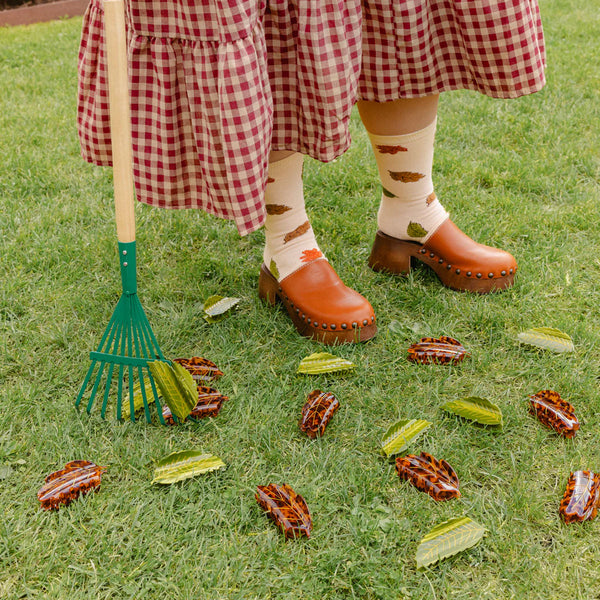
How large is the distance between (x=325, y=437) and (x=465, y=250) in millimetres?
659

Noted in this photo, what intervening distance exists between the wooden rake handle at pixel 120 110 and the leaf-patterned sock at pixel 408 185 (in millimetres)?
689

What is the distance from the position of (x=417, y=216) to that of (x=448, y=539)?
0.87 meters

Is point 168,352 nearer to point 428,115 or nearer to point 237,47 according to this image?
point 237,47

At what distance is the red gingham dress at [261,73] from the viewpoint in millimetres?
1116

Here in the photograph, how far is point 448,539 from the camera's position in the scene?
1.02 m

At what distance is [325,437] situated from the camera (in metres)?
1.25

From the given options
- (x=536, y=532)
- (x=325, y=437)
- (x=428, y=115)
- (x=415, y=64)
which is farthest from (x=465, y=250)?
(x=536, y=532)

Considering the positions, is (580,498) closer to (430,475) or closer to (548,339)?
(430,475)

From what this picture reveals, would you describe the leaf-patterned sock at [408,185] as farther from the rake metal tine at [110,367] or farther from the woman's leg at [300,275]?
the rake metal tine at [110,367]

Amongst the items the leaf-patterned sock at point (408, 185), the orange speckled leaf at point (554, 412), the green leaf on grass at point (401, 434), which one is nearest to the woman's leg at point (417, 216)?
the leaf-patterned sock at point (408, 185)

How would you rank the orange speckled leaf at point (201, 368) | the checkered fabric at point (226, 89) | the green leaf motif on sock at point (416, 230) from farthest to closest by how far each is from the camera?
1. the green leaf motif on sock at point (416, 230)
2. the orange speckled leaf at point (201, 368)
3. the checkered fabric at point (226, 89)

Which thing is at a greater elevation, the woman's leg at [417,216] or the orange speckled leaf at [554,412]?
the woman's leg at [417,216]

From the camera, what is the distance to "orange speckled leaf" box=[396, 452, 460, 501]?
3.64 feet

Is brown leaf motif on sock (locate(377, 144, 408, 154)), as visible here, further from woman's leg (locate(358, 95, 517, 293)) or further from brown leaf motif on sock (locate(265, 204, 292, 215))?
brown leaf motif on sock (locate(265, 204, 292, 215))
